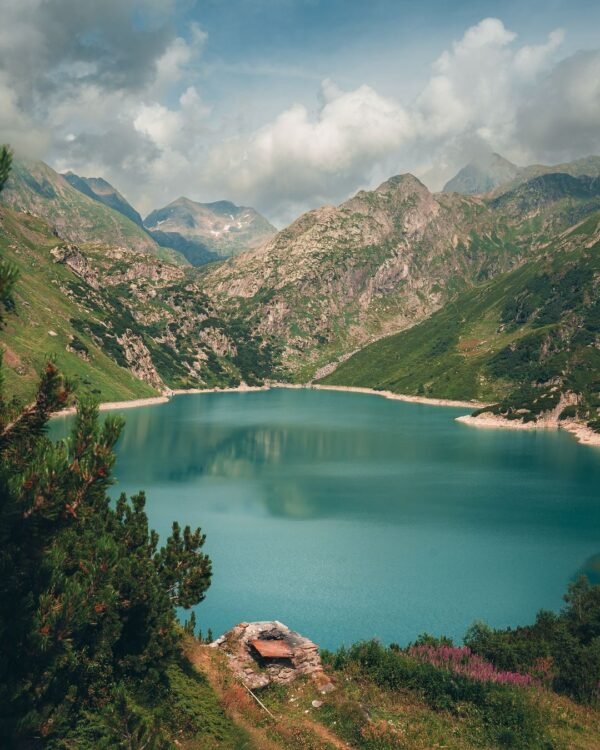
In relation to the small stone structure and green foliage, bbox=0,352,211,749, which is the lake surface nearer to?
the small stone structure

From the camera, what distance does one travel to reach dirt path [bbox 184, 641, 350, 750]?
24891mm

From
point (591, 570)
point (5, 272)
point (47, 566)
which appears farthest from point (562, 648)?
point (591, 570)

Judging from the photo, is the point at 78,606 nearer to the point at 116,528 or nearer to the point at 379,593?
the point at 116,528

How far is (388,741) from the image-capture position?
82.9 ft

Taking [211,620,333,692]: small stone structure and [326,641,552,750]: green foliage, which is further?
[211,620,333,692]: small stone structure

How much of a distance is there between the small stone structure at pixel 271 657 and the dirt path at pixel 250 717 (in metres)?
1.20

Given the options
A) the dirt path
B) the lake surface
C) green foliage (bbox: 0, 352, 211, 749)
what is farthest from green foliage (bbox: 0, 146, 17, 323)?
the lake surface

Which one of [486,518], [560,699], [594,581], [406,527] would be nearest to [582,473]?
[486,518]

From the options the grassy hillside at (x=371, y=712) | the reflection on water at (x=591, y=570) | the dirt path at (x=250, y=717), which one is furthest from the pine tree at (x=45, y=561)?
the reflection on water at (x=591, y=570)

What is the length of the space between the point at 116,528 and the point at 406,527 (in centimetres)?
7897

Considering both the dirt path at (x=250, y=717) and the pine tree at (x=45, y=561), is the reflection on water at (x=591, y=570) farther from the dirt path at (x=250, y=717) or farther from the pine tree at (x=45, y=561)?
the pine tree at (x=45, y=561)

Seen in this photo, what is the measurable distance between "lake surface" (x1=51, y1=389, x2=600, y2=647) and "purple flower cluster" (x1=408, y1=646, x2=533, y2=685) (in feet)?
69.3

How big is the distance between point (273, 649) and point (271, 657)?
757 mm

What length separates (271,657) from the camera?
103ft
